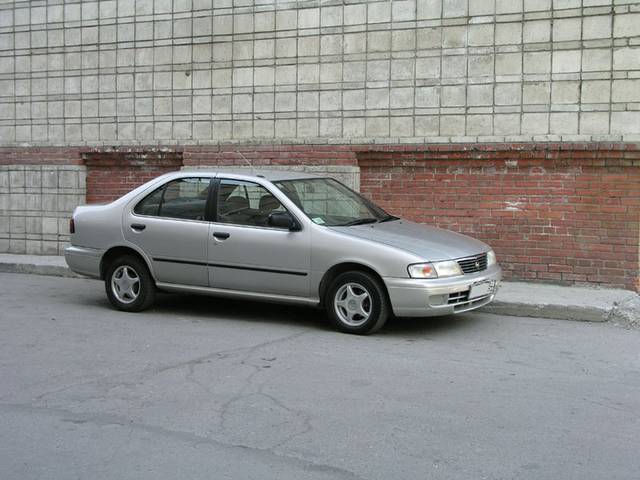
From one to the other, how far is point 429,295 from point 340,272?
36.2 inches

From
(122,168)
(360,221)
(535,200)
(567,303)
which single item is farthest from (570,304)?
(122,168)

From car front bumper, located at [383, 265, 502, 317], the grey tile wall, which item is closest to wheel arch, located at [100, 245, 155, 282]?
car front bumper, located at [383, 265, 502, 317]

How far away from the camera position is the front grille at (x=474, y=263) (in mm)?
8281

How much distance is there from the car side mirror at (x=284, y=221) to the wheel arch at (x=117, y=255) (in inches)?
61.9

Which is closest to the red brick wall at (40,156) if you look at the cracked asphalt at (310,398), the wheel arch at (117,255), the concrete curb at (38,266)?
the concrete curb at (38,266)

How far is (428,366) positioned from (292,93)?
5.96 metres

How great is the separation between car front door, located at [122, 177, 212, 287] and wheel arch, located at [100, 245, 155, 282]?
9cm

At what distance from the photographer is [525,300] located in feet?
31.2

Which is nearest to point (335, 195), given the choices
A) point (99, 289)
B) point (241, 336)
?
point (241, 336)

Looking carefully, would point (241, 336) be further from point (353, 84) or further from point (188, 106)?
point (188, 106)

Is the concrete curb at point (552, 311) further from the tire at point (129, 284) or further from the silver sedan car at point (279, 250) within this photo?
the tire at point (129, 284)

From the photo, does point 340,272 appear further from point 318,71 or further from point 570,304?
point 318,71

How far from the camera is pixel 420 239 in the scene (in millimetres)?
8492

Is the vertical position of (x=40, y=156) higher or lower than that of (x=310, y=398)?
higher
